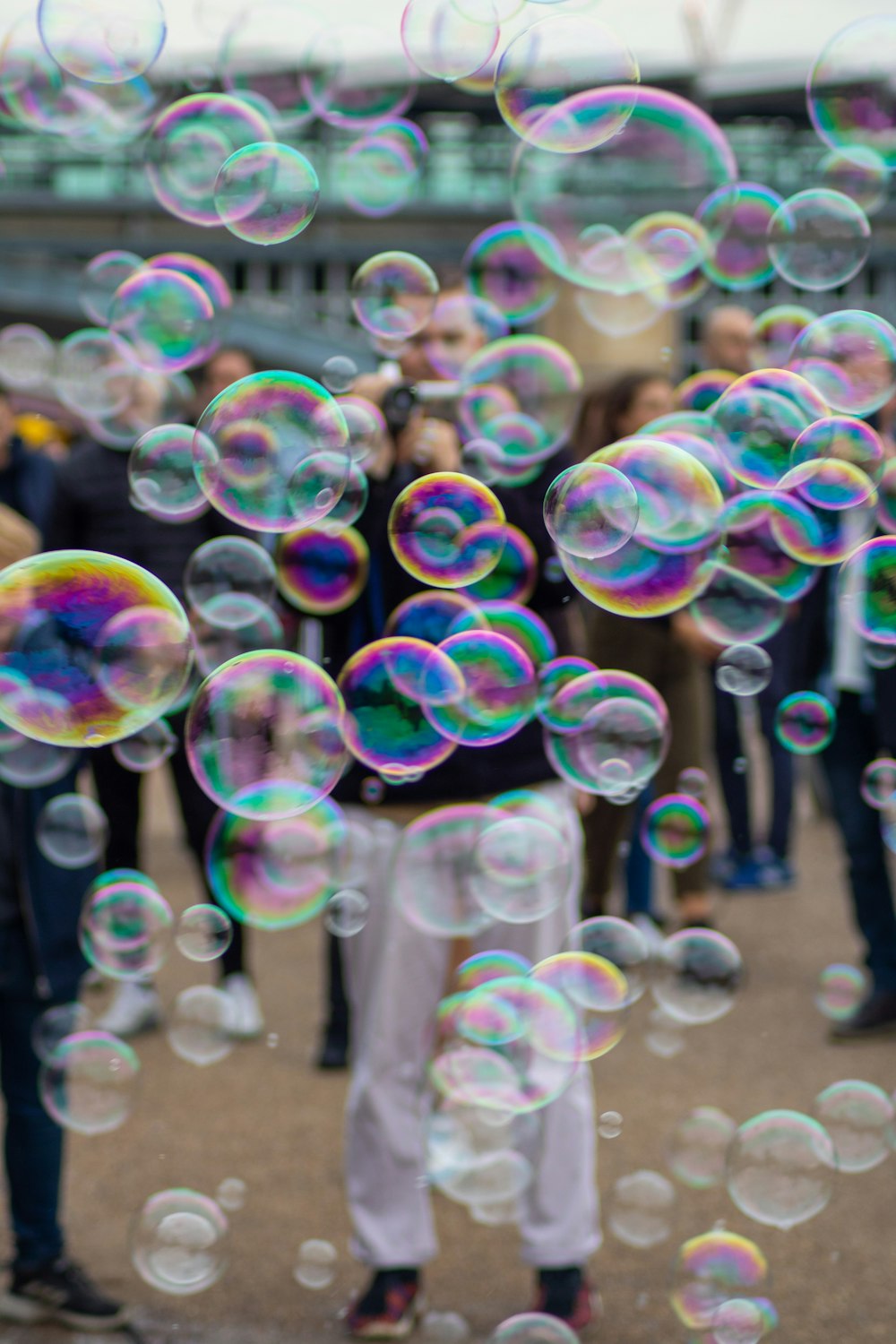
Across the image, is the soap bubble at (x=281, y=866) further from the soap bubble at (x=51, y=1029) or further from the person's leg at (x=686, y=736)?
the person's leg at (x=686, y=736)

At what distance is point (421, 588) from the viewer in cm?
278

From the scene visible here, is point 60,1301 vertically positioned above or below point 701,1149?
below

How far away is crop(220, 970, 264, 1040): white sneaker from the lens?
407cm

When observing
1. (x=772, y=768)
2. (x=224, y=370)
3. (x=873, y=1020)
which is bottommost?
(x=772, y=768)

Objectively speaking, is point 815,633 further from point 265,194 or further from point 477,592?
point 265,194

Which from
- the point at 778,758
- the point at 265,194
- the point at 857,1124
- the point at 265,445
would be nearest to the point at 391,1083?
the point at 857,1124

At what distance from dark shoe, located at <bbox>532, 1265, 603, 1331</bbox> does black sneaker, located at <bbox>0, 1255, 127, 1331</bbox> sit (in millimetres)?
748

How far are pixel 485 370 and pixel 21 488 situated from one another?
1737 millimetres

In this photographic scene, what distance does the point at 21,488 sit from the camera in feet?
14.6

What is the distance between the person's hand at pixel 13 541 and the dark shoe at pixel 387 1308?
4.70ft

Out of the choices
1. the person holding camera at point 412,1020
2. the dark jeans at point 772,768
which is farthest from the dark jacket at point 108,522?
the dark jeans at point 772,768

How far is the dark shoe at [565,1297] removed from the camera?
2.53 meters

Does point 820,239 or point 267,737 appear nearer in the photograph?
point 267,737

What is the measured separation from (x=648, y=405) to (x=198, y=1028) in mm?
2056
